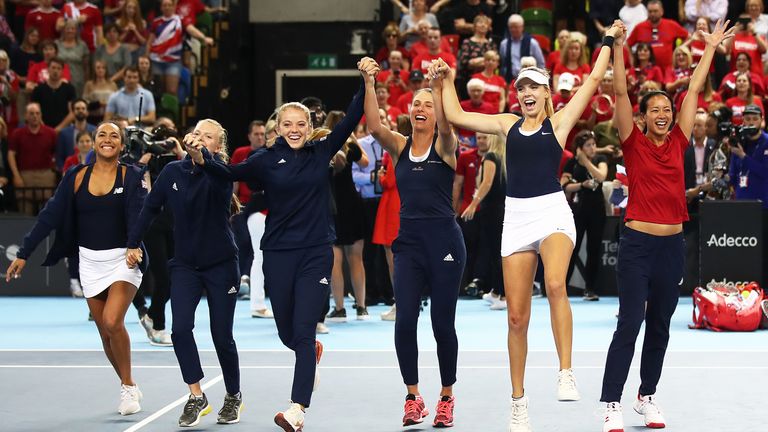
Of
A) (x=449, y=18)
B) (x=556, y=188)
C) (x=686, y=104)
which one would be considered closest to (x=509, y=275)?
(x=556, y=188)

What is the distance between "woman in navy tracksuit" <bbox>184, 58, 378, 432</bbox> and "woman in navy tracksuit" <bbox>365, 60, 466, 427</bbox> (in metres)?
0.40

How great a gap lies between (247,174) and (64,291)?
969 cm

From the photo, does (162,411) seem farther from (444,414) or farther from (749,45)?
(749,45)

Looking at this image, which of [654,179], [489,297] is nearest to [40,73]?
[489,297]

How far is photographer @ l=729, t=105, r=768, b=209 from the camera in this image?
569 inches

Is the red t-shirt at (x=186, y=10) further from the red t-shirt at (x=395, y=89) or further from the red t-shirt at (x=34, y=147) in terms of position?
the red t-shirt at (x=395, y=89)

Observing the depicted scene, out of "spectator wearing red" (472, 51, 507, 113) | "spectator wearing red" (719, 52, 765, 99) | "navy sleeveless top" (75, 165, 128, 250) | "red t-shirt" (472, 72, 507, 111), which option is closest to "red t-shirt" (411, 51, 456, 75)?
"spectator wearing red" (472, 51, 507, 113)

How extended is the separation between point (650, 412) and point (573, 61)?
10.7 meters

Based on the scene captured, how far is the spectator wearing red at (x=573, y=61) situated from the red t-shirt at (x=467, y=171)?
213cm

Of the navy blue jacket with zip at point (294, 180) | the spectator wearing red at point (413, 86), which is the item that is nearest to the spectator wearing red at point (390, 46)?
the spectator wearing red at point (413, 86)

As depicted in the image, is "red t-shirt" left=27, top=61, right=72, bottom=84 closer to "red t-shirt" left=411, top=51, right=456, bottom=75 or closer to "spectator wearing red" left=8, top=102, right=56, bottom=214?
"spectator wearing red" left=8, top=102, right=56, bottom=214

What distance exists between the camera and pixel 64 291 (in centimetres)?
1667

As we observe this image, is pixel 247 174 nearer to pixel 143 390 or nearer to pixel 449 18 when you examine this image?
pixel 143 390

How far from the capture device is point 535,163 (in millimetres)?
7258
